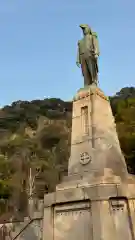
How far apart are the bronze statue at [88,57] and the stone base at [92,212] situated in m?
3.55

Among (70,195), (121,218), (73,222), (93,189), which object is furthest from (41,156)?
(121,218)

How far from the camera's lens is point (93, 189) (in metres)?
6.55

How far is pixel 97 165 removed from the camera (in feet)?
23.7

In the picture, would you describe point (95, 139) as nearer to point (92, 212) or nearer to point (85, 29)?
point (92, 212)

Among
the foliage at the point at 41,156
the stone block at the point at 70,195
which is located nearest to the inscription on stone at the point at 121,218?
the stone block at the point at 70,195

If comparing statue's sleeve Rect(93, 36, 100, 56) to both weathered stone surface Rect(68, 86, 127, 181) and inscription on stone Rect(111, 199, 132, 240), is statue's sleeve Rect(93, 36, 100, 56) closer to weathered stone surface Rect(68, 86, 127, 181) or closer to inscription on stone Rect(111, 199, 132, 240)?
weathered stone surface Rect(68, 86, 127, 181)

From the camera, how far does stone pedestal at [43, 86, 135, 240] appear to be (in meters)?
6.27

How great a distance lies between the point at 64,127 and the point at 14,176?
1633 cm

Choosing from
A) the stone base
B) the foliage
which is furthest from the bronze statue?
the foliage

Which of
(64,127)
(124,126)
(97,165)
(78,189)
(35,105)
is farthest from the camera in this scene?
(35,105)

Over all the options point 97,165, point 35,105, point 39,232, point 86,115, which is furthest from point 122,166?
point 35,105

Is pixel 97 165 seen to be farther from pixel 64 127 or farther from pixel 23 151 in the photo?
pixel 64 127

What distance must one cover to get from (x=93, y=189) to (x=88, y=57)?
435 cm

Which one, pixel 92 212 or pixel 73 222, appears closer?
pixel 92 212
